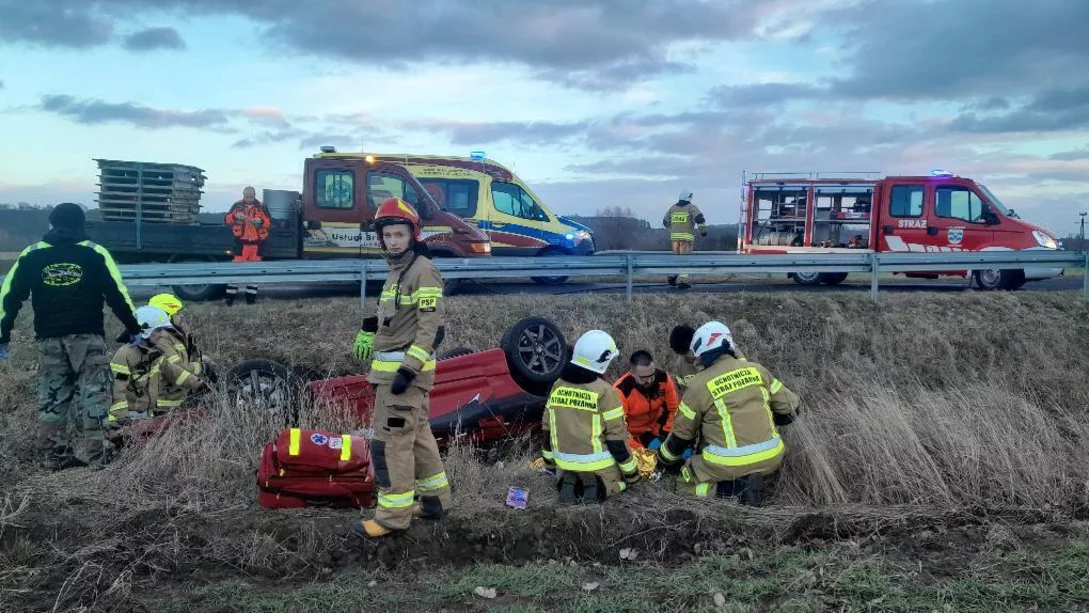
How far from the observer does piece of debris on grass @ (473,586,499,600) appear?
4.35 m

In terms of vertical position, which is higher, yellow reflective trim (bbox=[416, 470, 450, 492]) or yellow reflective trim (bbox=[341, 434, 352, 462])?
yellow reflective trim (bbox=[341, 434, 352, 462])

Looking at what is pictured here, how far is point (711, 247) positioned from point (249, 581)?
2949cm

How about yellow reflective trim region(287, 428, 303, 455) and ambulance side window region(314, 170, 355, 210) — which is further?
ambulance side window region(314, 170, 355, 210)

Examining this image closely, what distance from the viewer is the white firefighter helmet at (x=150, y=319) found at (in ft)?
23.9

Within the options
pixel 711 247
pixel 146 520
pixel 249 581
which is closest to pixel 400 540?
pixel 249 581

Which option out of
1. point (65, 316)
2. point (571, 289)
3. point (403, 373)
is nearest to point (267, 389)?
point (65, 316)

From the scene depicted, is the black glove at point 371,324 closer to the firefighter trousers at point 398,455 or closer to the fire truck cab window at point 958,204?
the firefighter trousers at point 398,455

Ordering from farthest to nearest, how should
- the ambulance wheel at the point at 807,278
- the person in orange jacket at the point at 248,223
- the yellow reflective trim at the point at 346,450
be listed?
the ambulance wheel at the point at 807,278, the person in orange jacket at the point at 248,223, the yellow reflective trim at the point at 346,450

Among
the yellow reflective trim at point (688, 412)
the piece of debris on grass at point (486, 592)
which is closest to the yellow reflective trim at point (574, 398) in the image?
the yellow reflective trim at point (688, 412)

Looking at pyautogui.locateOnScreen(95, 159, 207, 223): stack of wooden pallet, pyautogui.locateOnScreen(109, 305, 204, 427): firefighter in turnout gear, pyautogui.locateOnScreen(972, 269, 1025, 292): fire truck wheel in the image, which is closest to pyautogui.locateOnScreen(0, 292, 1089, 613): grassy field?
pyautogui.locateOnScreen(109, 305, 204, 427): firefighter in turnout gear

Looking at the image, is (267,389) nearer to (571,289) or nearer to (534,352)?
(534,352)

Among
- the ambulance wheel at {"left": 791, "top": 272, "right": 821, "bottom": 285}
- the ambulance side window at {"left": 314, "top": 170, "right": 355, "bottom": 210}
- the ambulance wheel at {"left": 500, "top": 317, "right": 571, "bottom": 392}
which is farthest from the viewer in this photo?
the ambulance wheel at {"left": 791, "top": 272, "right": 821, "bottom": 285}

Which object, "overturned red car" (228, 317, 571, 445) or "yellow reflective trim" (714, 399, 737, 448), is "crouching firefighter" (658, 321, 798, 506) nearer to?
"yellow reflective trim" (714, 399, 737, 448)

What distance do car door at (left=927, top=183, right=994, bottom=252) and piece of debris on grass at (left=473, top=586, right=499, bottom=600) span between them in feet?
44.5
